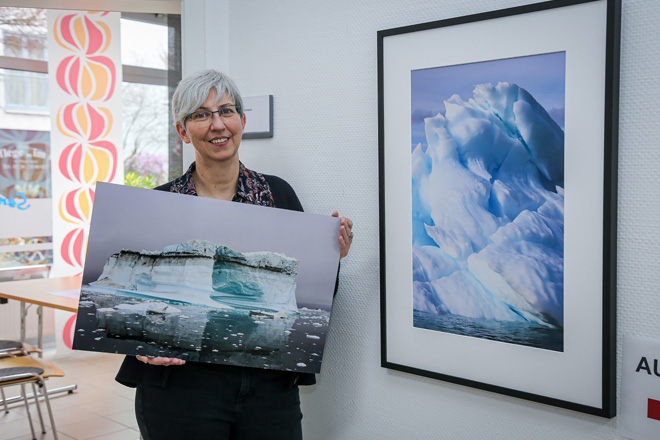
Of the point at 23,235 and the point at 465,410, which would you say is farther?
the point at 23,235

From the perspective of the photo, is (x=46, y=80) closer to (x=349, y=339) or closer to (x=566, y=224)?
(x=349, y=339)

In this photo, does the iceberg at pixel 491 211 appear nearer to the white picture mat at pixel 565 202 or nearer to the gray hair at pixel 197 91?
the white picture mat at pixel 565 202

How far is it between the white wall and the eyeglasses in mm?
319

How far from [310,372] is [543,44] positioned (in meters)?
0.96

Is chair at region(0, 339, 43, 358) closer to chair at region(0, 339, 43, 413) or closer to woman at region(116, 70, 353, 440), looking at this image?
chair at region(0, 339, 43, 413)

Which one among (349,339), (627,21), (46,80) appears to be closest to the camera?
(627,21)

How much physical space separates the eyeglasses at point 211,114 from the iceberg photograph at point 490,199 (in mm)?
475

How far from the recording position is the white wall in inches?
46.9

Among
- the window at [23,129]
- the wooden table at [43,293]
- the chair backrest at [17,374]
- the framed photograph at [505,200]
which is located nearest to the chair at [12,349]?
the wooden table at [43,293]

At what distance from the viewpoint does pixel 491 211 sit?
1.36 metres

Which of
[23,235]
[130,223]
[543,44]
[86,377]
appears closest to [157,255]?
[130,223]

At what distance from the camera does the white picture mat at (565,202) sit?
121 cm

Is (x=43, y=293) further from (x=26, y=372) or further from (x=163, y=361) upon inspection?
(x=163, y=361)

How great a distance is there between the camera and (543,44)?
49.6 inches
